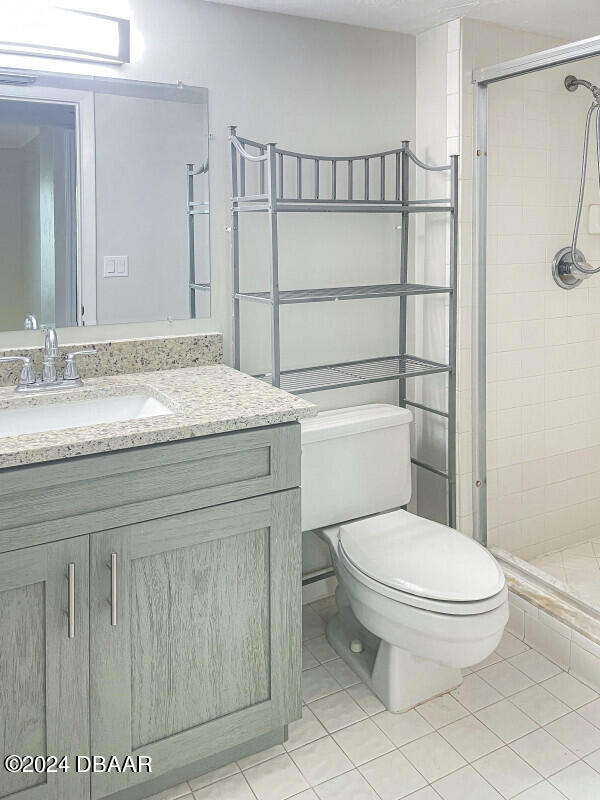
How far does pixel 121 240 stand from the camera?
2027 mm

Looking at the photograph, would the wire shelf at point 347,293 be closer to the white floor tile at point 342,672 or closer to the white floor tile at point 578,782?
the white floor tile at point 342,672

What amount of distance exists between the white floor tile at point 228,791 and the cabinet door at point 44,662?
1.09 feet

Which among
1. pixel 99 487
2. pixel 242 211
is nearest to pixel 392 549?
pixel 99 487

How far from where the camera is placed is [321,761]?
181cm

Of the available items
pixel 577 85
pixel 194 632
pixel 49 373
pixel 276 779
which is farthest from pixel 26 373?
pixel 577 85

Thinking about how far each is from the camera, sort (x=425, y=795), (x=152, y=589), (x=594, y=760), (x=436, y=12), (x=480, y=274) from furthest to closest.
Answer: (x=480, y=274), (x=436, y=12), (x=594, y=760), (x=425, y=795), (x=152, y=589)

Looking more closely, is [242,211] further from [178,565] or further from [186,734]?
[186,734]

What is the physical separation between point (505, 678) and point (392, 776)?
0.56 m

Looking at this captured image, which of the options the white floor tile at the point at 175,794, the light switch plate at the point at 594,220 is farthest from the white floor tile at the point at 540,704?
the light switch plate at the point at 594,220

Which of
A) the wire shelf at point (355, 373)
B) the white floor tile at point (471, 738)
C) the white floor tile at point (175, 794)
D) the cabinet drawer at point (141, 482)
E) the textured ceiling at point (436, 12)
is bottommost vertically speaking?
the white floor tile at point (175, 794)

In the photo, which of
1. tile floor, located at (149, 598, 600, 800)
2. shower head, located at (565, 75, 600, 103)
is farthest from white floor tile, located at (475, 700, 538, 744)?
shower head, located at (565, 75, 600, 103)

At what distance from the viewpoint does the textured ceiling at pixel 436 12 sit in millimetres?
2137

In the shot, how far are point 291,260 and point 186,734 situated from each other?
1445 millimetres

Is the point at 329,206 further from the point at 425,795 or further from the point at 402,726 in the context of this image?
the point at 425,795
